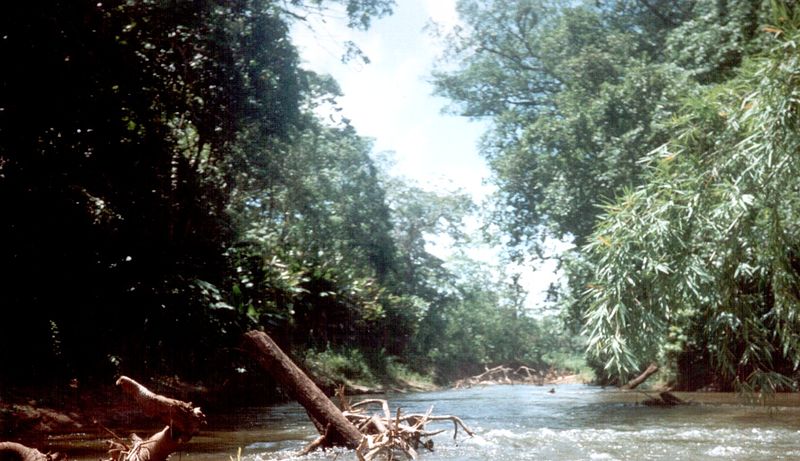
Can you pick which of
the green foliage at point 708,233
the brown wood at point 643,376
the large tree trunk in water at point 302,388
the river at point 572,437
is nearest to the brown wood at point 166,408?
the river at point 572,437

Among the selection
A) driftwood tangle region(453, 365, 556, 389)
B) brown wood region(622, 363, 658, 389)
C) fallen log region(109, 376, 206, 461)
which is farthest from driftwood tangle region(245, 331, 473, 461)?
driftwood tangle region(453, 365, 556, 389)

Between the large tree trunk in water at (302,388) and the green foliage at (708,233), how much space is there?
8.70 ft

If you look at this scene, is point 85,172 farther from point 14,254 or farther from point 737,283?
point 737,283

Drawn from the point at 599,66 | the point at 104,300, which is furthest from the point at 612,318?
the point at 599,66

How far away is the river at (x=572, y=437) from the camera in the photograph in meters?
7.00

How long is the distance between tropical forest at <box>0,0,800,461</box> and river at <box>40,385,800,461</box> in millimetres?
87

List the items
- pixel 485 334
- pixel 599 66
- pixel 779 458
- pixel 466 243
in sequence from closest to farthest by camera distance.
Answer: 1. pixel 779 458
2. pixel 599 66
3. pixel 466 243
4. pixel 485 334

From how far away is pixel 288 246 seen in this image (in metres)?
17.6

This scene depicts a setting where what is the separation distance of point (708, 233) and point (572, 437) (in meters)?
3.40

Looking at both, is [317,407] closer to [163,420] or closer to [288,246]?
[163,420]

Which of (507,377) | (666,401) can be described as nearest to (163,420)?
(666,401)

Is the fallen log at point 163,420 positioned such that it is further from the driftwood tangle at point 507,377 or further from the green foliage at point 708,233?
the driftwood tangle at point 507,377

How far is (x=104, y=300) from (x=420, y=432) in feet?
17.2

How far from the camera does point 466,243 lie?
45.0 m
